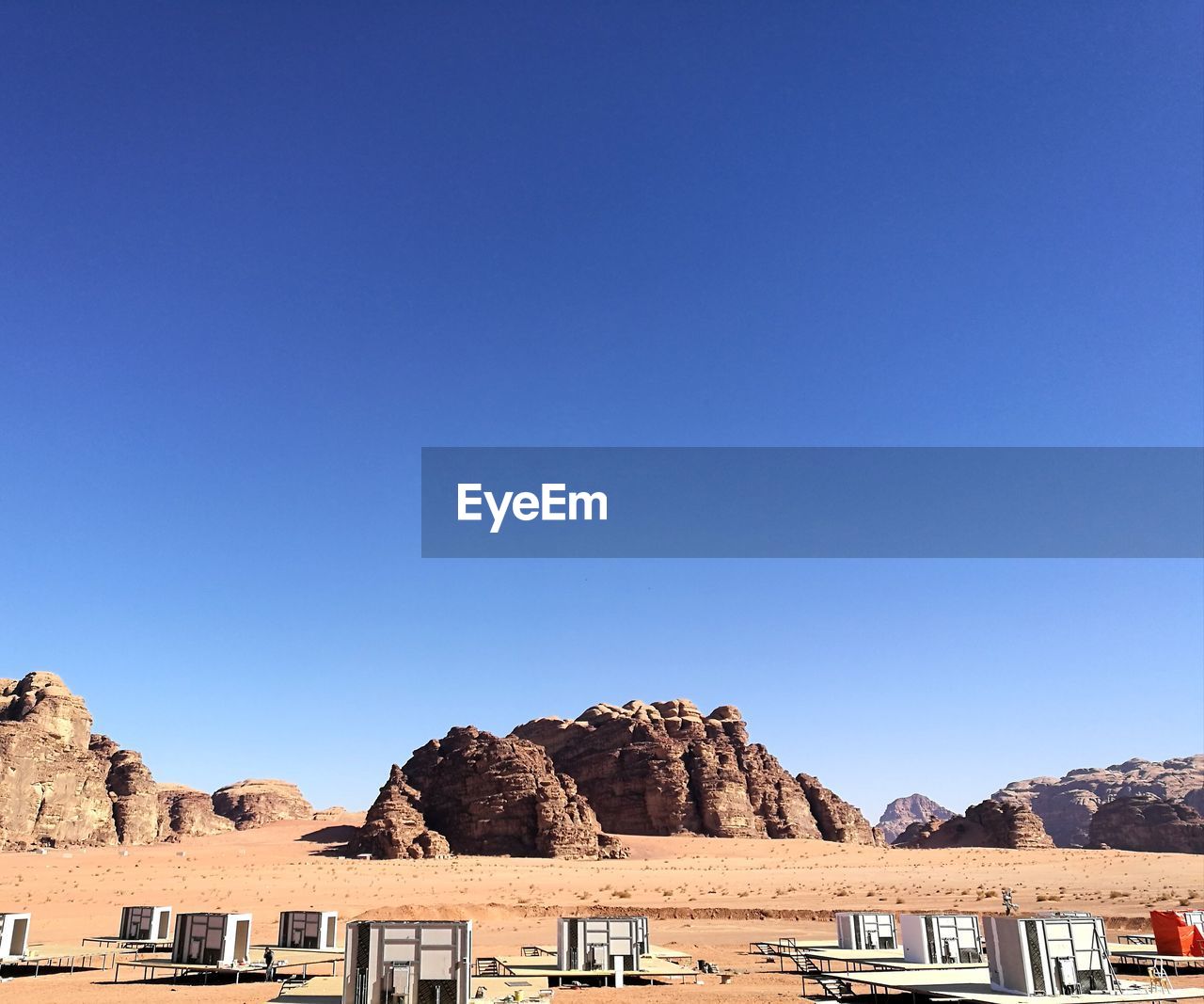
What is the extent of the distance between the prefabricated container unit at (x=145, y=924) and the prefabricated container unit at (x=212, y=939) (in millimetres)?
6094

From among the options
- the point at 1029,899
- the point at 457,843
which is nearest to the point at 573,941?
the point at 1029,899

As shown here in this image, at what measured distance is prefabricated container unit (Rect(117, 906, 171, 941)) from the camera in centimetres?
2831

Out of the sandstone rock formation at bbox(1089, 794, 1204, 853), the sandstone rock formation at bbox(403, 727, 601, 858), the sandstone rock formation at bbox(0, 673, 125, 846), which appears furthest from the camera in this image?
the sandstone rock formation at bbox(1089, 794, 1204, 853)

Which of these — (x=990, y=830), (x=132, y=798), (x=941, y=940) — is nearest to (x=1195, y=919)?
(x=941, y=940)

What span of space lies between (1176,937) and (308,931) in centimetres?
2313

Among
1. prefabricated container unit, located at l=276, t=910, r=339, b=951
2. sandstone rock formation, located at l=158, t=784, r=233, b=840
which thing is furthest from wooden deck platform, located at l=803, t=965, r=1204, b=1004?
sandstone rock formation, located at l=158, t=784, r=233, b=840

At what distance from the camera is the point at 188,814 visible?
473 feet

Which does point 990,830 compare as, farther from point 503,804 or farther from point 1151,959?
point 1151,959

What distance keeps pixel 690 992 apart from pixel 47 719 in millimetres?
98471

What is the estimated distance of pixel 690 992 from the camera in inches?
763

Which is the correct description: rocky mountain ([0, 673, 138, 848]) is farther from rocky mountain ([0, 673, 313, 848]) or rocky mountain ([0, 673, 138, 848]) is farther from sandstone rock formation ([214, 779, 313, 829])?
sandstone rock formation ([214, 779, 313, 829])

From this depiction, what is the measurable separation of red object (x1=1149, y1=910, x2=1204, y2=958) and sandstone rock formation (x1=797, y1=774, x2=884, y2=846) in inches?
4081

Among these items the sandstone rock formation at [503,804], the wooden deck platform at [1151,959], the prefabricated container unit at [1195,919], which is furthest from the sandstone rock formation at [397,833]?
the prefabricated container unit at [1195,919]

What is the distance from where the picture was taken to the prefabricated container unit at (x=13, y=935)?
24.0 m
